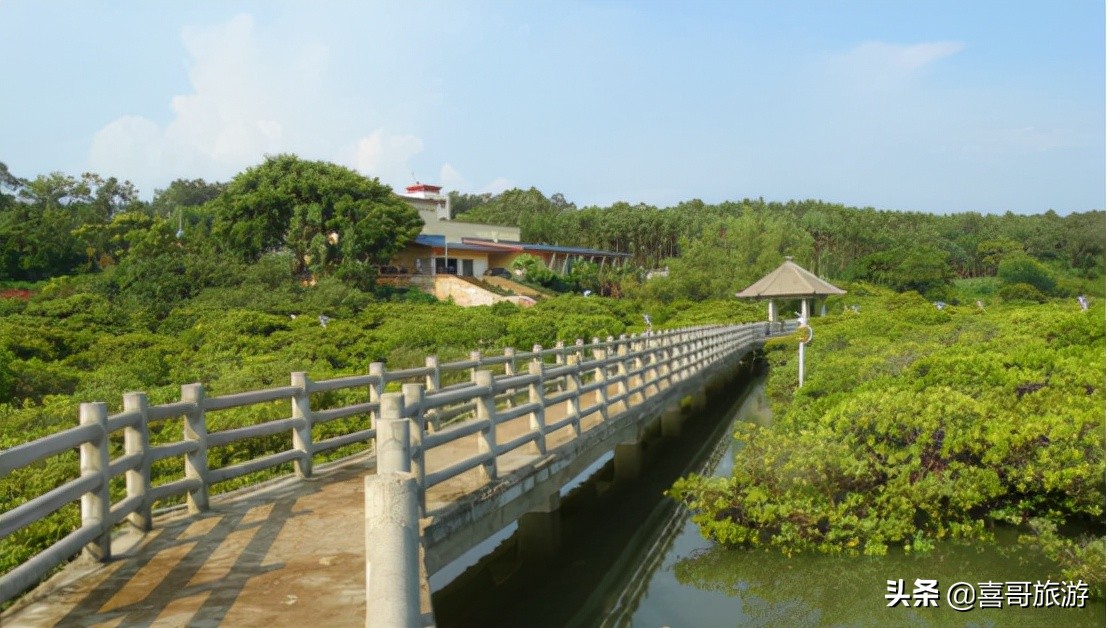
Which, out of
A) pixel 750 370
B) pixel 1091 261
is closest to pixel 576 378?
pixel 750 370

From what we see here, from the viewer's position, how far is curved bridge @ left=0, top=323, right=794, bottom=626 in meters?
4.57

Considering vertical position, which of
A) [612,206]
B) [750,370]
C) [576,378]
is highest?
[612,206]

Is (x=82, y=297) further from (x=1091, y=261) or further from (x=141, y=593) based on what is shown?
(x=1091, y=261)

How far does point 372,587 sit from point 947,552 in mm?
7076

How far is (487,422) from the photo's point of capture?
7.82 metres

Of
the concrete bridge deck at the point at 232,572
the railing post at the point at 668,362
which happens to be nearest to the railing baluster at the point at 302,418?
the concrete bridge deck at the point at 232,572

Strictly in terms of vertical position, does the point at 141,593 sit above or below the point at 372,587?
below

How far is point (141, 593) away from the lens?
200 inches

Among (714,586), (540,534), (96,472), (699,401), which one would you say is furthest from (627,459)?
(699,401)

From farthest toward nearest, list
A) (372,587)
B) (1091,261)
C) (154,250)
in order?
(1091,261) < (154,250) < (372,587)

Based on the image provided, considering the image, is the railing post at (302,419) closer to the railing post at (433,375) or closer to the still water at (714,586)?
the still water at (714,586)

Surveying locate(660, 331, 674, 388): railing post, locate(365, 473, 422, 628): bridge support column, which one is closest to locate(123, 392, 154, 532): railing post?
locate(365, 473, 422, 628): bridge support column

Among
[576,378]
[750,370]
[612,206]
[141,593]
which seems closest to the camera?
[141,593]

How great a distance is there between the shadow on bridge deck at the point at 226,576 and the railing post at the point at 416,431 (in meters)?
0.50
